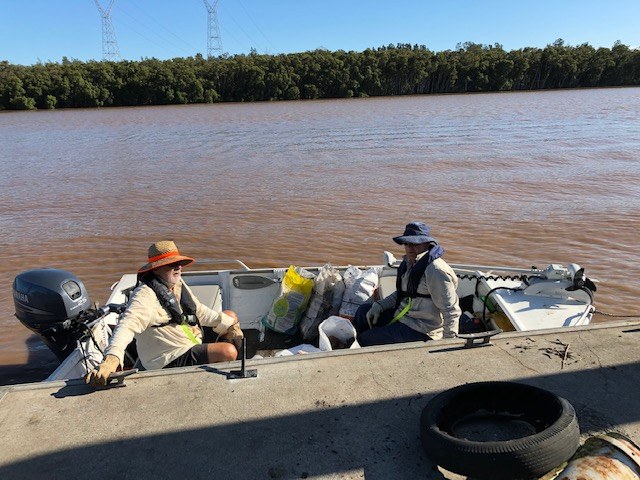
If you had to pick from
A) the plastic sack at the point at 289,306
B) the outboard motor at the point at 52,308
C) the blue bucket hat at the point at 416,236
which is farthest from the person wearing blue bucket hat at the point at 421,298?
the outboard motor at the point at 52,308

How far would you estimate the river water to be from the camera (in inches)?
342

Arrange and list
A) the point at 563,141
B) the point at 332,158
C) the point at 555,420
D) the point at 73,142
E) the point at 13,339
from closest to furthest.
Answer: the point at 555,420 < the point at 13,339 < the point at 332,158 < the point at 563,141 < the point at 73,142

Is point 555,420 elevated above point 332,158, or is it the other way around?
point 555,420

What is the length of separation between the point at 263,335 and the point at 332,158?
44.9 ft

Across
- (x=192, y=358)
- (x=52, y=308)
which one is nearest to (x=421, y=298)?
(x=192, y=358)

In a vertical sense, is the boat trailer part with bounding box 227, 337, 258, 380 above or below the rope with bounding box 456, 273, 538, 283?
above

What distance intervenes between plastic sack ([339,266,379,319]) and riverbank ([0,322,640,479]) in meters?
1.59

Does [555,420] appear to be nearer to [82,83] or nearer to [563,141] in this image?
[563,141]

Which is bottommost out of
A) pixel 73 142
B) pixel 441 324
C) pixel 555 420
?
pixel 73 142

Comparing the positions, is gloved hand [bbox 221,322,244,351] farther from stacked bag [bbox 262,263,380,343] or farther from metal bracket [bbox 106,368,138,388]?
metal bracket [bbox 106,368,138,388]

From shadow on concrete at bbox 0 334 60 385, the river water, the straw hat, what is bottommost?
shadow on concrete at bbox 0 334 60 385

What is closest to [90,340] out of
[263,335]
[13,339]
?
[263,335]

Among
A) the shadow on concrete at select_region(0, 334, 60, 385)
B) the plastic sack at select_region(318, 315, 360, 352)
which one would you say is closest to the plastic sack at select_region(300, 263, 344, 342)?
the plastic sack at select_region(318, 315, 360, 352)

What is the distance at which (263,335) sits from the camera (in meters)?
4.89
